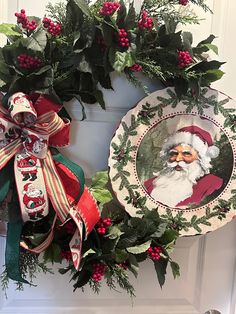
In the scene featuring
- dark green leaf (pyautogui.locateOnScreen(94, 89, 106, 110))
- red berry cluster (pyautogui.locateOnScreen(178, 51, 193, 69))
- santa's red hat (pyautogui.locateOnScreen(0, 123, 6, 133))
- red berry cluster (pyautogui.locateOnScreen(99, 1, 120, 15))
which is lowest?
santa's red hat (pyautogui.locateOnScreen(0, 123, 6, 133))

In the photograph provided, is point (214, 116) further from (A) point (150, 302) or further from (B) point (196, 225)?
(A) point (150, 302)

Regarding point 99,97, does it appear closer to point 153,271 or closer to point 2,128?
point 2,128

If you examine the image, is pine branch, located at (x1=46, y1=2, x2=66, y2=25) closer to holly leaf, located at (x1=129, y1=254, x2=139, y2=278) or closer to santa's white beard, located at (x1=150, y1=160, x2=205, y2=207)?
santa's white beard, located at (x1=150, y1=160, x2=205, y2=207)

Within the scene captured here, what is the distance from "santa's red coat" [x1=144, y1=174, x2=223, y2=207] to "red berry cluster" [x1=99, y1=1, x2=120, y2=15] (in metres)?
0.41

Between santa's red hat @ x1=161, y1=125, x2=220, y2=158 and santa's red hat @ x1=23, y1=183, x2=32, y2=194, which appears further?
santa's red hat @ x1=161, y1=125, x2=220, y2=158

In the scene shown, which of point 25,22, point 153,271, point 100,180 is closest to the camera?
point 25,22

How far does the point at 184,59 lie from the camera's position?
0.92 m

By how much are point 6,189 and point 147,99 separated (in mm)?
351

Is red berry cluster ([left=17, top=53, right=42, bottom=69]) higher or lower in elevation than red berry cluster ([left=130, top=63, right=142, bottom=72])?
higher

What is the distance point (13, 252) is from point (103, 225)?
0.19 metres

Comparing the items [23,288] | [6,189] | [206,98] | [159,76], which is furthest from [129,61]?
[23,288]

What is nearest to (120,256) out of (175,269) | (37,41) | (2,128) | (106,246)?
(106,246)

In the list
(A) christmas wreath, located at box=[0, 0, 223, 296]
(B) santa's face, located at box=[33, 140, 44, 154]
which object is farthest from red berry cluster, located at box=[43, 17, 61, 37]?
(B) santa's face, located at box=[33, 140, 44, 154]

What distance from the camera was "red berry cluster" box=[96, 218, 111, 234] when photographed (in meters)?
0.94
